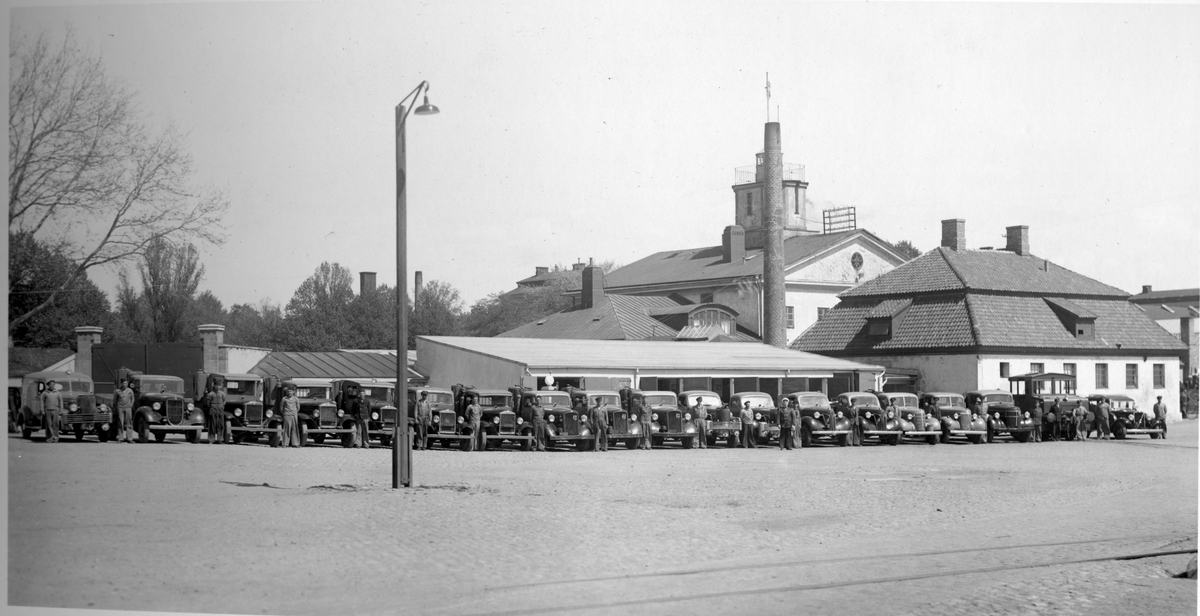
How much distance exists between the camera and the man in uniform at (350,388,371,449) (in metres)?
25.5

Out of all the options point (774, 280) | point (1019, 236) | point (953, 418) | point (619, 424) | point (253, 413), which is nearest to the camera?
point (1019, 236)

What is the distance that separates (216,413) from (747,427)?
41.2 ft

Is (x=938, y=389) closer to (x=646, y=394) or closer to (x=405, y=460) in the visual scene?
(x=646, y=394)

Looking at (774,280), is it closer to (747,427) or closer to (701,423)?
(747,427)

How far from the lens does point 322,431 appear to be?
25.0m

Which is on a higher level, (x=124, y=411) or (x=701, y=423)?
(x=124, y=411)

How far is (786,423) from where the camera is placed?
28.0 meters

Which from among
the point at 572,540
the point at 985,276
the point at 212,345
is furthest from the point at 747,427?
the point at 572,540

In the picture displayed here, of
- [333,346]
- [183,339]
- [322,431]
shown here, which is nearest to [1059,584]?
[183,339]

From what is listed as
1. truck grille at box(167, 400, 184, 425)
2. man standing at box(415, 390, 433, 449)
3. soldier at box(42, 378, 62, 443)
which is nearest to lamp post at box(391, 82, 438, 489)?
soldier at box(42, 378, 62, 443)

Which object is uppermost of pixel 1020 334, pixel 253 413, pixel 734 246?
pixel 734 246

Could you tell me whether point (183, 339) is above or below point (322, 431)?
above

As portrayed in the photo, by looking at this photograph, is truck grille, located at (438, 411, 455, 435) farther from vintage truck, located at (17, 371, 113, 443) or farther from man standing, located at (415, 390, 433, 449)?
vintage truck, located at (17, 371, 113, 443)

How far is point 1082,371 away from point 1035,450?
1212cm
